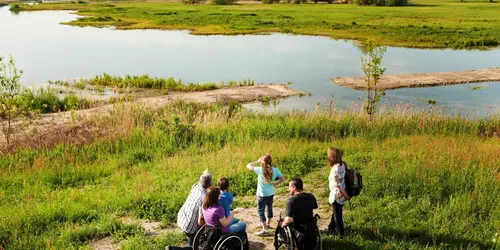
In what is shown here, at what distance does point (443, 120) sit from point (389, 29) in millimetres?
40843

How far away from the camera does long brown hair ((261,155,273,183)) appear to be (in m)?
7.87

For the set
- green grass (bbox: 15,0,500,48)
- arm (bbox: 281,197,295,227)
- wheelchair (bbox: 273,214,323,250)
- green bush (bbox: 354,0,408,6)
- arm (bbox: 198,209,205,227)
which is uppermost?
green bush (bbox: 354,0,408,6)

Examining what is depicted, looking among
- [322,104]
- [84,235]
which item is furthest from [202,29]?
[84,235]

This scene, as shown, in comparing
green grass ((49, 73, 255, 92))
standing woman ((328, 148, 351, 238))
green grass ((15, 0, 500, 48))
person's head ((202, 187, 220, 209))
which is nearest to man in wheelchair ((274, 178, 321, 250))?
standing woman ((328, 148, 351, 238))

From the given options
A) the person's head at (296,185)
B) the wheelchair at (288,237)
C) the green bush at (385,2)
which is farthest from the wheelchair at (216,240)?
the green bush at (385,2)

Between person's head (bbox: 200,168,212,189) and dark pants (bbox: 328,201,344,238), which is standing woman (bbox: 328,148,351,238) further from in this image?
person's head (bbox: 200,168,212,189)

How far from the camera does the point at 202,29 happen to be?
2416 inches

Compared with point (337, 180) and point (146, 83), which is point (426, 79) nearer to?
point (146, 83)

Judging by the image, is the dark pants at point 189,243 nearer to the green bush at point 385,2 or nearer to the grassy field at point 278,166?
the grassy field at point 278,166

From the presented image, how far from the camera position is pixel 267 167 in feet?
25.9

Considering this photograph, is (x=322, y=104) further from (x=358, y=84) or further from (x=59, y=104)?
(x=59, y=104)

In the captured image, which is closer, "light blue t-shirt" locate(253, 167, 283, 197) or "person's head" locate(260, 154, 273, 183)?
"person's head" locate(260, 154, 273, 183)

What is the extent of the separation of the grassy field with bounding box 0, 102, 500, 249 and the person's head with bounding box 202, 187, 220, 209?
1614mm

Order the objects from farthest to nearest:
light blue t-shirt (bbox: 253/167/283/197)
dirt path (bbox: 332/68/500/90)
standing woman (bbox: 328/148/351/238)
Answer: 1. dirt path (bbox: 332/68/500/90)
2. light blue t-shirt (bbox: 253/167/283/197)
3. standing woman (bbox: 328/148/351/238)
